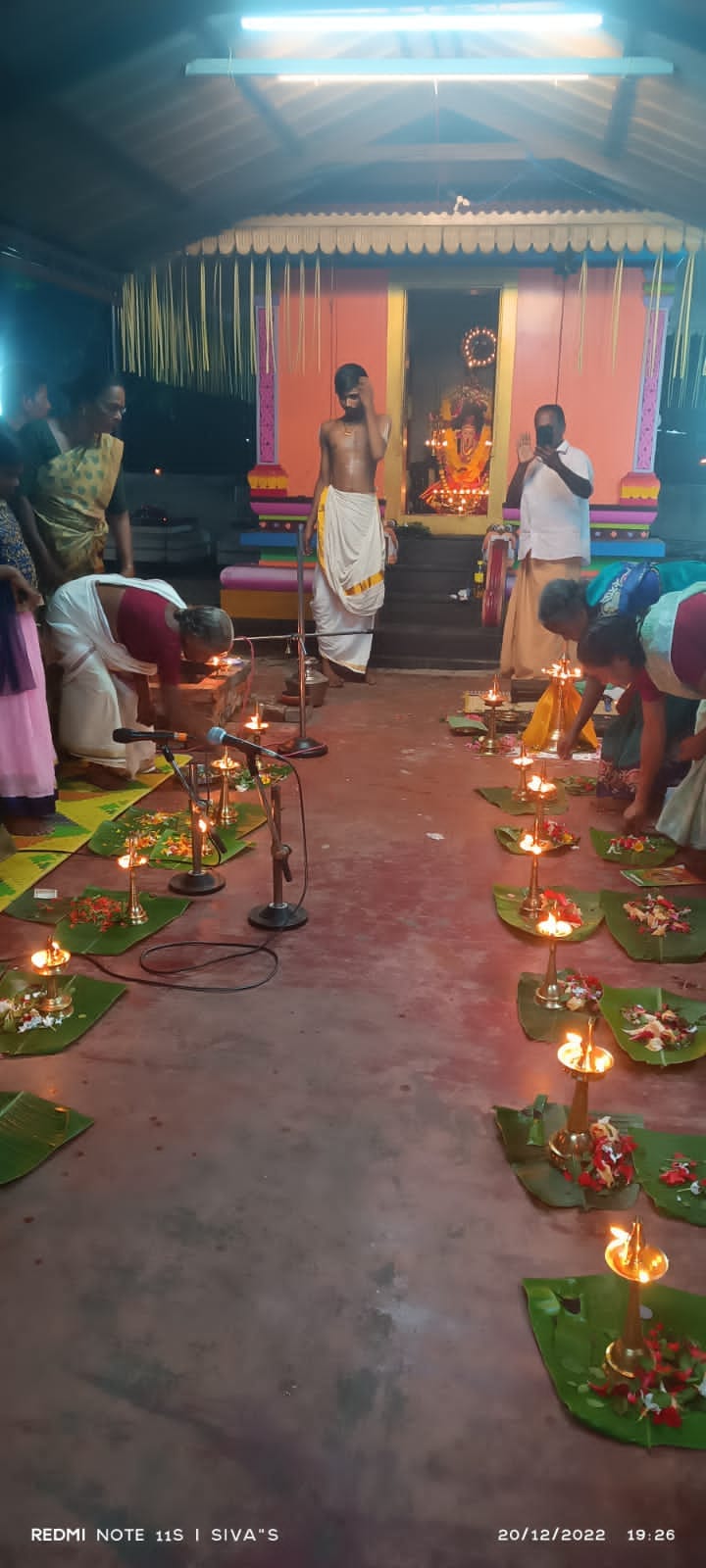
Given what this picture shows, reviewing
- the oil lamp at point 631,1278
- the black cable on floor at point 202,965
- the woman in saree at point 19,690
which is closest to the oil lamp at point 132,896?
the black cable on floor at point 202,965

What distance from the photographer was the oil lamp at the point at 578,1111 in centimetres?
263

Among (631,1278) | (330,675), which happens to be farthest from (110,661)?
(631,1278)

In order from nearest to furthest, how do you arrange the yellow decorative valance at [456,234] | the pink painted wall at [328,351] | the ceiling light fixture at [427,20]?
the ceiling light fixture at [427,20] < the yellow decorative valance at [456,234] < the pink painted wall at [328,351]

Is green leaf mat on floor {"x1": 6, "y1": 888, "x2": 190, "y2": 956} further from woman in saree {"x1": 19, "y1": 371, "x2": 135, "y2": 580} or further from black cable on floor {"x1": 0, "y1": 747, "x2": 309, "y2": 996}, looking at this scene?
woman in saree {"x1": 19, "y1": 371, "x2": 135, "y2": 580}

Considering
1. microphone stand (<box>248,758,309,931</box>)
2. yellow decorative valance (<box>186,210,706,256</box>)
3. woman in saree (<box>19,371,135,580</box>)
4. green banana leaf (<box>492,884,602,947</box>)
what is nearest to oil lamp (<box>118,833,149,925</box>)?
microphone stand (<box>248,758,309,931</box>)

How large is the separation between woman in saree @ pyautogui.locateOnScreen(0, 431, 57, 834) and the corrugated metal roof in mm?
2593

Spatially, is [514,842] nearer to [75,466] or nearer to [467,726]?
[467,726]

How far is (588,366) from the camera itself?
35.2 ft

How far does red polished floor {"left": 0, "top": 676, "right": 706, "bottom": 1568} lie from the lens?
1.93 meters

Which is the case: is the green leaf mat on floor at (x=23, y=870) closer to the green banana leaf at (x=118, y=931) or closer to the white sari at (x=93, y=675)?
the green banana leaf at (x=118, y=931)

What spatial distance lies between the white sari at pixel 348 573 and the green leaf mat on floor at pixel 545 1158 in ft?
21.3

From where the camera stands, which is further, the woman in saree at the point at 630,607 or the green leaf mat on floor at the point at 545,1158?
the woman in saree at the point at 630,607

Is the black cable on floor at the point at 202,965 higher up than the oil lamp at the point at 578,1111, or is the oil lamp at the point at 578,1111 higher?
the oil lamp at the point at 578,1111

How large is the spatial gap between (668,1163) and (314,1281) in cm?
101
